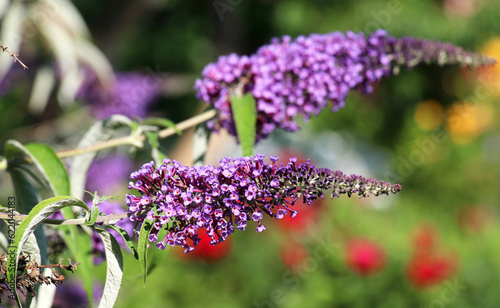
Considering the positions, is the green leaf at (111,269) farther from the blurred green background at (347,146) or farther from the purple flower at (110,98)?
the purple flower at (110,98)

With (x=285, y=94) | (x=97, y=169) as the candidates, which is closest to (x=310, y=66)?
(x=285, y=94)

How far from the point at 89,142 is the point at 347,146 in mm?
6065

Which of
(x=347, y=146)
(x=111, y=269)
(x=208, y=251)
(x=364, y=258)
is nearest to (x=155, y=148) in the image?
(x=111, y=269)

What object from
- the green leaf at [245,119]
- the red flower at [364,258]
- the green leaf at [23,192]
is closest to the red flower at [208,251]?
the red flower at [364,258]

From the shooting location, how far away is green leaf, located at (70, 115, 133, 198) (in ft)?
4.28

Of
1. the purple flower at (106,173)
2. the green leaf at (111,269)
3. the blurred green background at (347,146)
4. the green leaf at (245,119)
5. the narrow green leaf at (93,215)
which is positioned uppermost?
the narrow green leaf at (93,215)

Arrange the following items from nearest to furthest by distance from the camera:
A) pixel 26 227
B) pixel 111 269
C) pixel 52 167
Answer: pixel 26 227 → pixel 111 269 → pixel 52 167

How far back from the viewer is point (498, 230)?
14.3 feet

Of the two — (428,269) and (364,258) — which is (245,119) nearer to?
(364,258)

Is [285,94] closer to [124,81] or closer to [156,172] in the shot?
[156,172]

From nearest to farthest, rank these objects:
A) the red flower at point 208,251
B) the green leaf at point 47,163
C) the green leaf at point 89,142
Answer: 1. the green leaf at point 47,163
2. the green leaf at point 89,142
3. the red flower at point 208,251

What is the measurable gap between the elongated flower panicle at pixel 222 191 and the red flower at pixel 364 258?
2.39 metres

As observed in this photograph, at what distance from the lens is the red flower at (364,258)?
123 inches

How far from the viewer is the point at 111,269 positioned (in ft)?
2.91
